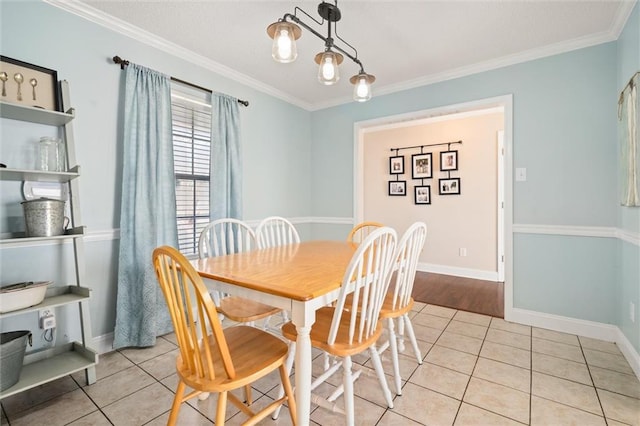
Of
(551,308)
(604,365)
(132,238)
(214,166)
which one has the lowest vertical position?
(604,365)

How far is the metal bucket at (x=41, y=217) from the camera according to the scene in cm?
167

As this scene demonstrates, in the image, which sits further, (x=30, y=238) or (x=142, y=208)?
(x=142, y=208)

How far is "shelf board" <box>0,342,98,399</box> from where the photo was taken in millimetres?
1561

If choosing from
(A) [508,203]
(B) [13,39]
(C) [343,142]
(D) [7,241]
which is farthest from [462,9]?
(D) [7,241]

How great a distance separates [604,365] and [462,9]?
2562 mm

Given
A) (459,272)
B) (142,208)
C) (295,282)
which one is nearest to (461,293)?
(459,272)

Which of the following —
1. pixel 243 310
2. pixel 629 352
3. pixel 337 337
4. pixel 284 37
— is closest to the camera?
pixel 337 337

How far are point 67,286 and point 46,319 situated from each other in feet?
0.78

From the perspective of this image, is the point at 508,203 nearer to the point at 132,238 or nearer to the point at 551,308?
the point at 551,308

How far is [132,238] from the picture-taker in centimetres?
222

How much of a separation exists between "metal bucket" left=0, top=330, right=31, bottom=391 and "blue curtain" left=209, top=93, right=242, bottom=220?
4.96ft

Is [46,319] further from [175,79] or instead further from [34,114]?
A: [175,79]

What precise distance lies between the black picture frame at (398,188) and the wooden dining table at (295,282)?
3.09 meters

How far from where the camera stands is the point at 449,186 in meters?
4.38
